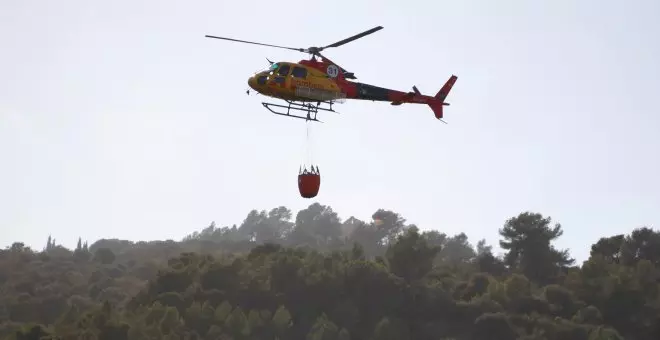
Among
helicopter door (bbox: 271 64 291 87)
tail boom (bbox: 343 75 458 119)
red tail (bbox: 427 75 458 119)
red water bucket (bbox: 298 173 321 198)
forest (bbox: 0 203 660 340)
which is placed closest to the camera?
helicopter door (bbox: 271 64 291 87)

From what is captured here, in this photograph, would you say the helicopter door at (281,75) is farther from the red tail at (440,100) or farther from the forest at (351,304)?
the forest at (351,304)

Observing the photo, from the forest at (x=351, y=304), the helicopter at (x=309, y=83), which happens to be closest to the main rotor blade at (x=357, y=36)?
the helicopter at (x=309, y=83)

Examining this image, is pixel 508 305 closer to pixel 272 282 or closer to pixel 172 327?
pixel 272 282

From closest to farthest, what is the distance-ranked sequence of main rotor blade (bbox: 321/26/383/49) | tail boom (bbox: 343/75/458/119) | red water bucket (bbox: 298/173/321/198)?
main rotor blade (bbox: 321/26/383/49) < red water bucket (bbox: 298/173/321/198) < tail boom (bbox: 343/75/458/119)

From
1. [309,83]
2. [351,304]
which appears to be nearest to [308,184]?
[309,83]

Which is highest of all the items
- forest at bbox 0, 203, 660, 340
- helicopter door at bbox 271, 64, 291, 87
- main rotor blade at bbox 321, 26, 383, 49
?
main rotor blade at bbox 321, 26, 383, 49

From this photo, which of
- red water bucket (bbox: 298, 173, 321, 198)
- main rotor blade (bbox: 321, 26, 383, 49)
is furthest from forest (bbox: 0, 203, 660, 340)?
main rotor blade (bbox: 321, 26, 383, 49)

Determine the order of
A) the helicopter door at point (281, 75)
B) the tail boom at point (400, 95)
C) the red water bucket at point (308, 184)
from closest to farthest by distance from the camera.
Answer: the helicopter door at point (281, 75) < the red water bucket at point (308, 184) < the tail boom at point (400, 95)

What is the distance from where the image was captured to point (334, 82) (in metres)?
40.8

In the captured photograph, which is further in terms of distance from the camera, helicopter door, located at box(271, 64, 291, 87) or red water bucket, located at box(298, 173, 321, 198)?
red water bucket, located at box(298, 173, 321, 198)

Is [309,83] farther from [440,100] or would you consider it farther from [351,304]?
[351,304]

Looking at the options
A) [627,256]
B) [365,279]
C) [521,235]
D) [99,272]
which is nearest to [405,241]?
[365,279]

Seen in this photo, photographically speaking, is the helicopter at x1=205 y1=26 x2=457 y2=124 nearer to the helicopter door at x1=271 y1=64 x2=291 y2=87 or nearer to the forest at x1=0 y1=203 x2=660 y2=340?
the helicopter door at x1=271 y1=64 x2=291 y2=87

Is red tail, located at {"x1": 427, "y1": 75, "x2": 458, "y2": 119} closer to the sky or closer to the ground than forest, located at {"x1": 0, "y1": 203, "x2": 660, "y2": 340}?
closer to the sky
